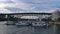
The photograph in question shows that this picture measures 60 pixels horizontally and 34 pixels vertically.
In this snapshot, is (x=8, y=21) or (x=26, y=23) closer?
(x=26, y=23)

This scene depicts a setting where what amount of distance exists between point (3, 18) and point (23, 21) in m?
4.53

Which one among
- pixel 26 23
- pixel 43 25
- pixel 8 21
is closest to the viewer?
pixel 43 25

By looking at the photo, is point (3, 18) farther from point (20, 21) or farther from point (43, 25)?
point (43, 25)

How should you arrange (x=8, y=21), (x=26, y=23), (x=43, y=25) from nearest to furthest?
(x=43, y=25)
(x=26, y=23)
(x=8, y=21)

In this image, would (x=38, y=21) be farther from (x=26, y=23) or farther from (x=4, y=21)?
(x=4, y=21)

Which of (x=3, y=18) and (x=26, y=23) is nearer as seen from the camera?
(x=26, y=23)

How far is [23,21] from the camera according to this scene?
22141 millimetres

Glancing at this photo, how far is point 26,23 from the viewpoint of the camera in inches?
862

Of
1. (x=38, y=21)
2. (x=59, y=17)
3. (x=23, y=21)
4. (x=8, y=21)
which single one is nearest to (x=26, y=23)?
(x=23, y=21)

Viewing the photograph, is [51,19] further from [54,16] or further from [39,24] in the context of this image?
[39,24]

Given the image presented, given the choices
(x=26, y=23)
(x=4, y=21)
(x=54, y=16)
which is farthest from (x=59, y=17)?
(x=4, y=21)

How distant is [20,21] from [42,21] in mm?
3514

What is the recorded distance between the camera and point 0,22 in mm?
26438

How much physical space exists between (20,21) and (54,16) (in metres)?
3.99
